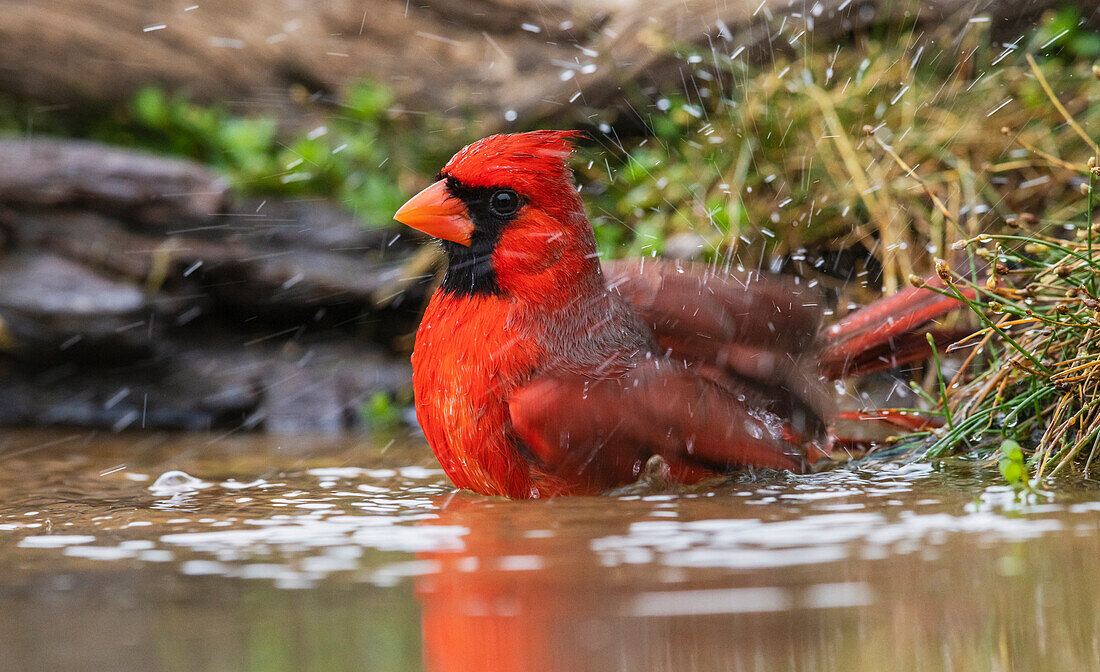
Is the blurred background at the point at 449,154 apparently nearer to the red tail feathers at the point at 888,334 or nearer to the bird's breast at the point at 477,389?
the red tail feathers at the point at 888,334

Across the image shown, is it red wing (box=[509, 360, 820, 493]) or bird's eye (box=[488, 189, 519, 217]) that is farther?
bird's eye (box=[488, 189, 519, 217])

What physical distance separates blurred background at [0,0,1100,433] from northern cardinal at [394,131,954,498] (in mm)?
1352

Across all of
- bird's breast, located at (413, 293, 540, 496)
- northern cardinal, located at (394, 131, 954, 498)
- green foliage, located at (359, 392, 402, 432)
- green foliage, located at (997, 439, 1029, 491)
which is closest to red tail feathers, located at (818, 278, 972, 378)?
northern cardinal, located at (394, 131, 954, 498)

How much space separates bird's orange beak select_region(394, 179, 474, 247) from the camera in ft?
8.82

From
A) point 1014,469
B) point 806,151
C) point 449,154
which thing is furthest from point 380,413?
point 1014,469

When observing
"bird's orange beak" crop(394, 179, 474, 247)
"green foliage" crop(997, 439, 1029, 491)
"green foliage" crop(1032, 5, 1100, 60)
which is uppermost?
"green foliage" crop(1032, 5, 1100, 60)

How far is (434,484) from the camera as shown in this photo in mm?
2934

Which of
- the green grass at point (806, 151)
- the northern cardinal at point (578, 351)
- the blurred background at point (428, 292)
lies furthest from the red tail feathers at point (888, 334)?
the green grass at point (806, 151)

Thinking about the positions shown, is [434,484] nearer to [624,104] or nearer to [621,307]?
[621,307]

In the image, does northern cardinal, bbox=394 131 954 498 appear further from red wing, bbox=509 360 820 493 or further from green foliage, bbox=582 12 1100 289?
green foliage, bbox=582 12 1100 289

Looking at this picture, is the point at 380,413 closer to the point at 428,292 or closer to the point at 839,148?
the point at 428,292

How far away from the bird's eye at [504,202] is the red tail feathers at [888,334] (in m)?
0.92

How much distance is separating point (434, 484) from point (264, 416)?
2005mm

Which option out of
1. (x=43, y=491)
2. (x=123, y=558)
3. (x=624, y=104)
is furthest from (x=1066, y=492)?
(x=624, y=104)
